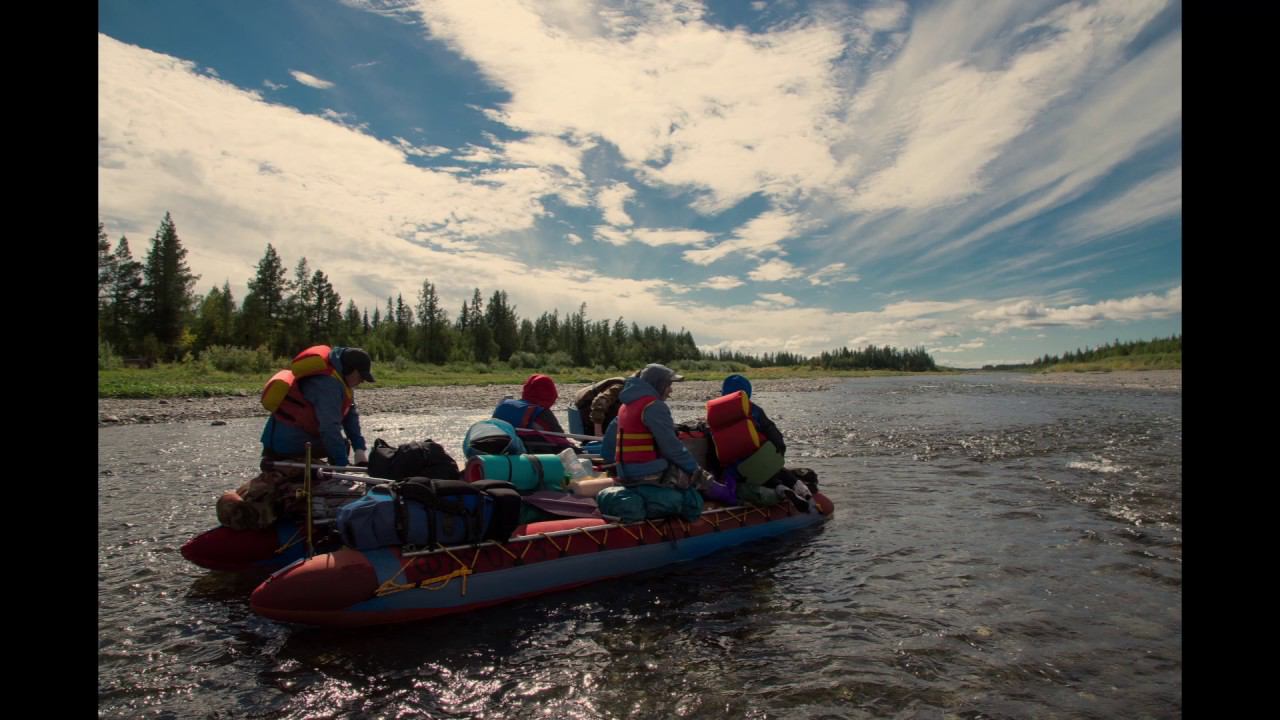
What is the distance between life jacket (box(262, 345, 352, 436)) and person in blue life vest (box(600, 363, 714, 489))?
399 centimetres

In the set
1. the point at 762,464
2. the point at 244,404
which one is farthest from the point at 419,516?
the point at 244,404

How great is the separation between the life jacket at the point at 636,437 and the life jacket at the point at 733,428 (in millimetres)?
1596

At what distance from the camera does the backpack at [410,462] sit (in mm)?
9070

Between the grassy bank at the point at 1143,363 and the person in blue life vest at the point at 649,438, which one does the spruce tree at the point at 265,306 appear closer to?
the person in blue life vest at the point at 649,438

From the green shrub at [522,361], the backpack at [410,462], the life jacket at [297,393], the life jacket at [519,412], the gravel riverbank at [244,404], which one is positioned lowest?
the gravel riverbank at [244,404]

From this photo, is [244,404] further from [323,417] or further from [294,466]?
[323,417]

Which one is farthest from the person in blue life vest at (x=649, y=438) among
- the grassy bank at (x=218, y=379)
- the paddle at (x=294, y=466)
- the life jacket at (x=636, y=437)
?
the grassy bank at (x=218, y=379)

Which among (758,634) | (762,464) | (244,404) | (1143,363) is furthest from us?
(1143,363)

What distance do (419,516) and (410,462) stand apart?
61.2 inches

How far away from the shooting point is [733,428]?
10.8 m

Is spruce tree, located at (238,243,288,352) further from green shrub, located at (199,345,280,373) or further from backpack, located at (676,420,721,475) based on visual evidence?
backpack, located at (676,420,721,475)

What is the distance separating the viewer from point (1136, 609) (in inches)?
322
